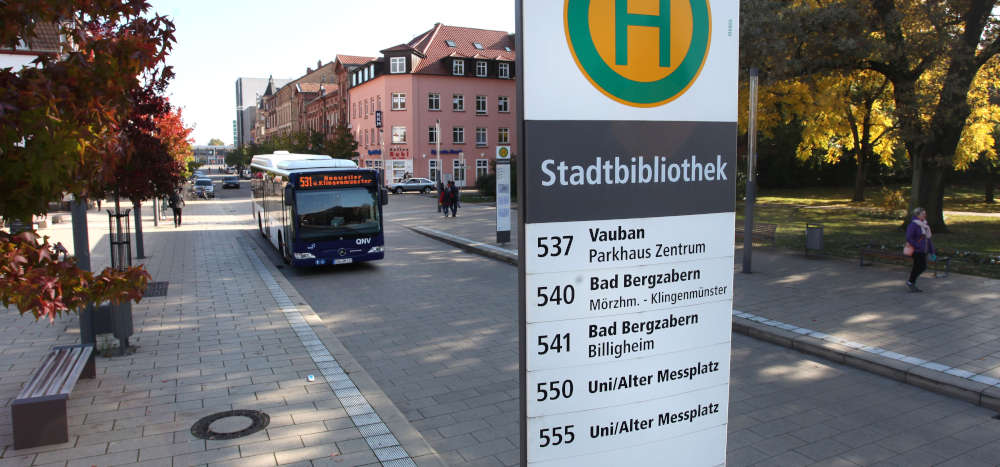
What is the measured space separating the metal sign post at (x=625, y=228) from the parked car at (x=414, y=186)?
172 feet

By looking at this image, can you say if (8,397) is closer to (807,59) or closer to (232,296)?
(232,296)

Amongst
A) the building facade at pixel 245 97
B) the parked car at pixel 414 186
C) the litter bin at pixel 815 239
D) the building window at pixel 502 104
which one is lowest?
the litter bin at pixel 815 239

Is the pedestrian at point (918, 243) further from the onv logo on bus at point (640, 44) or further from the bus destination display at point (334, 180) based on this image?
the bus destination display at point (334, 180)

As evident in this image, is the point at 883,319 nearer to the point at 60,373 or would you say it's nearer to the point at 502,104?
the point at 60,373

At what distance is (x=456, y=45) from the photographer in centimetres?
6231

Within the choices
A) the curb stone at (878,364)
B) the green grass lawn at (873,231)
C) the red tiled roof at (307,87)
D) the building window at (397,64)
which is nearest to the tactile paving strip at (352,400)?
the curb stone at (878,364)

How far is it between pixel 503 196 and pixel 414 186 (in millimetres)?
35783

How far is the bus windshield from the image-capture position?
15.3 metres

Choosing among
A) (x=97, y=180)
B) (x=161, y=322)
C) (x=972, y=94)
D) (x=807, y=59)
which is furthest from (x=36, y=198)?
(x=972, y=94)

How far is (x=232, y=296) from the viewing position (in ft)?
40.2

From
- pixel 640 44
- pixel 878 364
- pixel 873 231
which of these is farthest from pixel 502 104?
pixel 640 44

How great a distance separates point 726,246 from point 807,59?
1614cm

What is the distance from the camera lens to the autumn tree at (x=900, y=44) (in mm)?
15797

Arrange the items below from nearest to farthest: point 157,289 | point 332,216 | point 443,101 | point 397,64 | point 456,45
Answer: point 157,289
point 332,216
point 397,64
point 443,101
point 456,45
